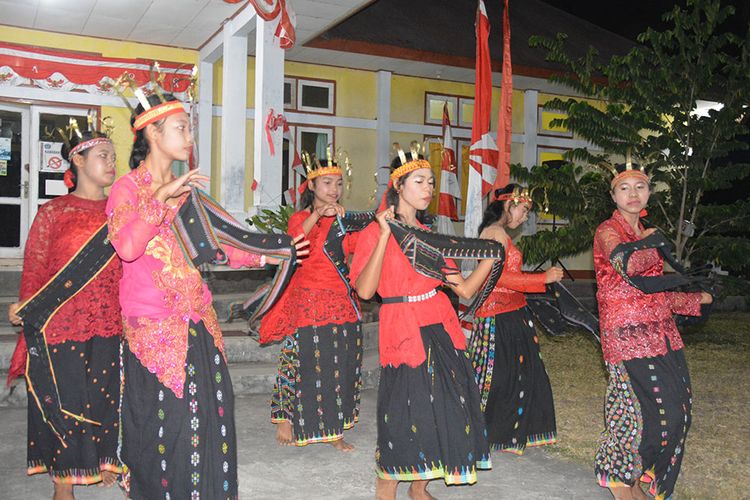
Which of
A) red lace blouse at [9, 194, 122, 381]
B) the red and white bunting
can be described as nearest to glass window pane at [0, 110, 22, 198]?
the red and white bunting

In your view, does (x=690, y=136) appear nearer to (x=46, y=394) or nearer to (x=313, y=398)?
(x=313, y=398)

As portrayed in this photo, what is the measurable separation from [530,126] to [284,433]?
35.2ft

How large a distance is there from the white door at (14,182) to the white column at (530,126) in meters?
9.17

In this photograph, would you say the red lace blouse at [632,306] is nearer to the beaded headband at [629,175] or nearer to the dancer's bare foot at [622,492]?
the beaded headband at [629,175]

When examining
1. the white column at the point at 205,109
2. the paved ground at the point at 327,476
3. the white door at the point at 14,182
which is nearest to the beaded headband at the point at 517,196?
the paved ground at the point at 327,476

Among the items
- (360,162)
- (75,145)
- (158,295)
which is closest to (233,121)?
(360,162)

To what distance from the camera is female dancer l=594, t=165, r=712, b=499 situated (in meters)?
3.63

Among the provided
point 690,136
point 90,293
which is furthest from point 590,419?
point 690,136

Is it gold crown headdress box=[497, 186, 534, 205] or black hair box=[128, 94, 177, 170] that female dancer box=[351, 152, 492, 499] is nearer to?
black hair box=[128, 94, 177, 170]

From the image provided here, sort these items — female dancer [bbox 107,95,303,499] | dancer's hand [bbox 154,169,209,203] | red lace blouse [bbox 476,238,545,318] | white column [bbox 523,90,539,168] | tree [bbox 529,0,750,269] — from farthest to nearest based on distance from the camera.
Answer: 1. white column [bbox 523,90,539,168]
2. tree [bbox 529,0,750,269]
3. red lace blouse [bbox 476,238,545,318]
4. female dancer [bbox 107,95,303,499]
5. dancer's hand [bbox 154,169,209,203]

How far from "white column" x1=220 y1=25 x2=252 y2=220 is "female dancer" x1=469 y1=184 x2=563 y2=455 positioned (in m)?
5.45

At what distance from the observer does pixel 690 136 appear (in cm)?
917

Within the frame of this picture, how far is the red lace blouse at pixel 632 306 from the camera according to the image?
3682 mm

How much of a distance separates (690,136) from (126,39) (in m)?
8.30
